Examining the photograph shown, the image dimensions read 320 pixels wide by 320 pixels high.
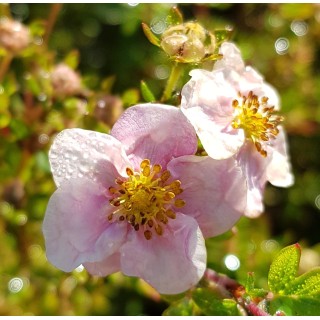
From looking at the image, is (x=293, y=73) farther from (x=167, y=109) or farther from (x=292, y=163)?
(x=167, y=109)

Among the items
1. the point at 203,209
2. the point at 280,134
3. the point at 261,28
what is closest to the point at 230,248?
the point at 280,134

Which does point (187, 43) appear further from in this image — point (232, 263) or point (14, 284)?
point (14, 284)

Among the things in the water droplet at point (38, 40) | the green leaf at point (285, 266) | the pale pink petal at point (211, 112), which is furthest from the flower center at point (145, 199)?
the water droplet at point (38, 40)

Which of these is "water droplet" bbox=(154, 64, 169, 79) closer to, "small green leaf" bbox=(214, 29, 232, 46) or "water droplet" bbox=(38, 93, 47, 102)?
"water droplet" bbox=(38, 93, 47, 102)

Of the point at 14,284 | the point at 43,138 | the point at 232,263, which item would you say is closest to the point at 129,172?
the point at 232,263

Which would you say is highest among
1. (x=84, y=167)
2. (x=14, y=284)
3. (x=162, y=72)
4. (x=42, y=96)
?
(x=84, y=167)

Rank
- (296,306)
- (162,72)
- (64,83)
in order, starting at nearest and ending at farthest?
(296,306) < (64,83) < (162,72)
